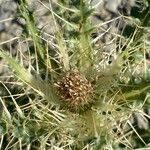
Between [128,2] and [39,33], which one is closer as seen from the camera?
[39,33]

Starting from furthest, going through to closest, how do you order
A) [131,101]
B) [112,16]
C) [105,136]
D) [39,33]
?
[112,16], [39,33], [131,101], [105,136]

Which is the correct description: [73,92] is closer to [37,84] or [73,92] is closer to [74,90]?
[74,90]

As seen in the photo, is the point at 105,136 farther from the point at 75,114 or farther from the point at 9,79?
the point at 9,79

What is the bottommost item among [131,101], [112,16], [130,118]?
[130,118]

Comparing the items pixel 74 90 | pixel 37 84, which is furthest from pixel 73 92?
pixel 37 84

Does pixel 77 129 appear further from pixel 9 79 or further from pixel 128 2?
pixel 128 2

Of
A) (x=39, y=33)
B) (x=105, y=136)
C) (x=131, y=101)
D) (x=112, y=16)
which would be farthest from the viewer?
(x=112, y=16)

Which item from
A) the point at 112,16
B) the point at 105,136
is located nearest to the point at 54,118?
the point at 105,136

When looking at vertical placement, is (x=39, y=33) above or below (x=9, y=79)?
above
